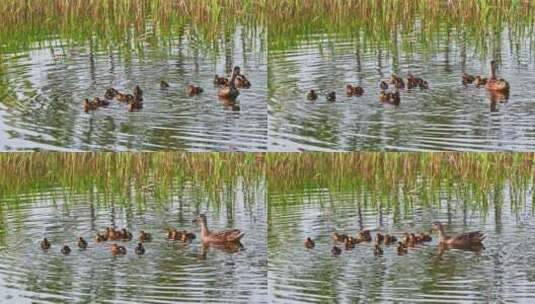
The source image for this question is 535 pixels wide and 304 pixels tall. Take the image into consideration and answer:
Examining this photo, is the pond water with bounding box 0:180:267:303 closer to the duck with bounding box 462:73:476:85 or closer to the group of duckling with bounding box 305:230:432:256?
Result: the group of duckling with bounding box 305:230:432:256

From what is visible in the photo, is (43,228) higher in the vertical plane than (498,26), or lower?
lower

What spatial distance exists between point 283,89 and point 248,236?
1532mm

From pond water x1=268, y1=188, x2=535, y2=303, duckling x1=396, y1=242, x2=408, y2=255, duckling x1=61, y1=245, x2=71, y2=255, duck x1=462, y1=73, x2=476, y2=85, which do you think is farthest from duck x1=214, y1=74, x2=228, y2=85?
duck x1=462, y1=73, x2=476, y2=85

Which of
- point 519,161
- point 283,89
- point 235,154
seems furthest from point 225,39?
point 519,161

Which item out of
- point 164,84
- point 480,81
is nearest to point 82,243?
point 164,84

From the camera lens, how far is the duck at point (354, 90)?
579 inches

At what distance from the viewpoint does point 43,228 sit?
48.2ft

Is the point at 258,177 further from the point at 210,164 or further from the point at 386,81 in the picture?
the point at 386,81

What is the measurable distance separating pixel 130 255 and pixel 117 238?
324 mm

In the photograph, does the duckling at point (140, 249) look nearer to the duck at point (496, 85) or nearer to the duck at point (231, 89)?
the duck at point (231, 89)

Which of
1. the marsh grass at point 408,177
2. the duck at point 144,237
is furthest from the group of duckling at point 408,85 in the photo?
the duck at point 144,237

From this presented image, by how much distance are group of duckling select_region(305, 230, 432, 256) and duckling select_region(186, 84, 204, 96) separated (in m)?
1.58

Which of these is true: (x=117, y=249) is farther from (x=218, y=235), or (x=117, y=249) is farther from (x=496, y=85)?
(x=496, y=85)

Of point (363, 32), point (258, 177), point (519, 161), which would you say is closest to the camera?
point (258, 177)
